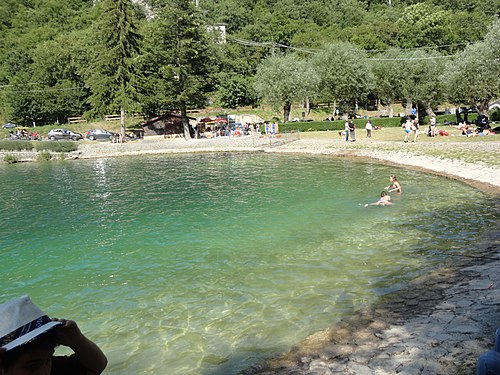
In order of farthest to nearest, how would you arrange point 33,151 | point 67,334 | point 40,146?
point 33,151 < point 40,146 < point 67,334

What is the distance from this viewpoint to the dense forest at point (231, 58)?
62688mm

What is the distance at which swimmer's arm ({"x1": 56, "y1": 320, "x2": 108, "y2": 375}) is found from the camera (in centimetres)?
279

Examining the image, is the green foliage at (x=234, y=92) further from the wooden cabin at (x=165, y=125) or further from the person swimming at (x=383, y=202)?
the person swimming at (x=383, y=202)

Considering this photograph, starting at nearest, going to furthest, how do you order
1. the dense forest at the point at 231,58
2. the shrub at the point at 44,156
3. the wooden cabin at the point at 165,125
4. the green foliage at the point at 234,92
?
the shrub at the point at 44,156 → the dense forest at the point at 231,58 → the wooden cabin at the point at 165,125 → the green foliage at the point at 234,92

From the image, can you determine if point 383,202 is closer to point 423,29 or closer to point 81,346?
point 81,346

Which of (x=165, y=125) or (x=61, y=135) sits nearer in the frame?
(x=61, y=135)

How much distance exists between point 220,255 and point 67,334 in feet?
37.9

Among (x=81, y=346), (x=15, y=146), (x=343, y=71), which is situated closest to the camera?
(x=81, y=346)

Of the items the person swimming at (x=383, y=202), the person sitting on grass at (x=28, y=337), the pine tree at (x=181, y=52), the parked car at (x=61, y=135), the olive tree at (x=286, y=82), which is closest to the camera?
the person sitting on grass at (x=28, y=337)

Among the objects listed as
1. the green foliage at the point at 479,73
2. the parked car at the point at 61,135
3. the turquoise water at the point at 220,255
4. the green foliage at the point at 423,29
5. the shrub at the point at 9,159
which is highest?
the green foliage at the point at 423,29

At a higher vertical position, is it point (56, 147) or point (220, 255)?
point (56, 147)

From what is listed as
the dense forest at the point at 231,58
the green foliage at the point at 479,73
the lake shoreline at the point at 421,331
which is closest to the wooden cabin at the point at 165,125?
the dense forest at the point at 231,58

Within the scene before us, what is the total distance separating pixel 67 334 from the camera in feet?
9.25

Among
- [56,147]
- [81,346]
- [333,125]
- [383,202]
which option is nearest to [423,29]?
[333,125]
